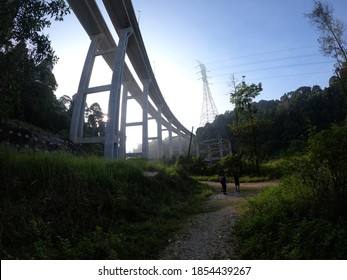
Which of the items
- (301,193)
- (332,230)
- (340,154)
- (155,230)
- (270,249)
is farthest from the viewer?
→ (155,230)

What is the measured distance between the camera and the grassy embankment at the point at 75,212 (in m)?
4.50

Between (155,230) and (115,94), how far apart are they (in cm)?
1664

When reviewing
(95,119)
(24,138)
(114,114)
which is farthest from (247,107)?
(95,119)

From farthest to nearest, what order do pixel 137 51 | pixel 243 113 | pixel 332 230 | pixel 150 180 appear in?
pixel 137 51 < pixel 243 113 < pixel 150 180 < pixel 332 230

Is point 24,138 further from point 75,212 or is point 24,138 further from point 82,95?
point 82,95

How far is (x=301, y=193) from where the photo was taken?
18.2ft

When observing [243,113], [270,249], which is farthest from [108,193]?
[243,113]

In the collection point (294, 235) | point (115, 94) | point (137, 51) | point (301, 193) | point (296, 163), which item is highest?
point (137, 51)

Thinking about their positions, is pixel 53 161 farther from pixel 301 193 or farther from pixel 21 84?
pixel 301 193

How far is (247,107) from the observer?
23.2 metres

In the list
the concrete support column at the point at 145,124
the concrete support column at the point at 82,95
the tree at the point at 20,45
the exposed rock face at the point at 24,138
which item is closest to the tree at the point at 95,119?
the concrete support column at the point at 145,124

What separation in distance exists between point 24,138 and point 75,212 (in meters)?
9.42

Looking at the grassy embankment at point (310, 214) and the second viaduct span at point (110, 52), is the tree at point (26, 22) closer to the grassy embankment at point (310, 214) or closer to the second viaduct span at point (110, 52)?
the grassy embankment at point (310, 214)

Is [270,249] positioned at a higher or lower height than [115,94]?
lower
